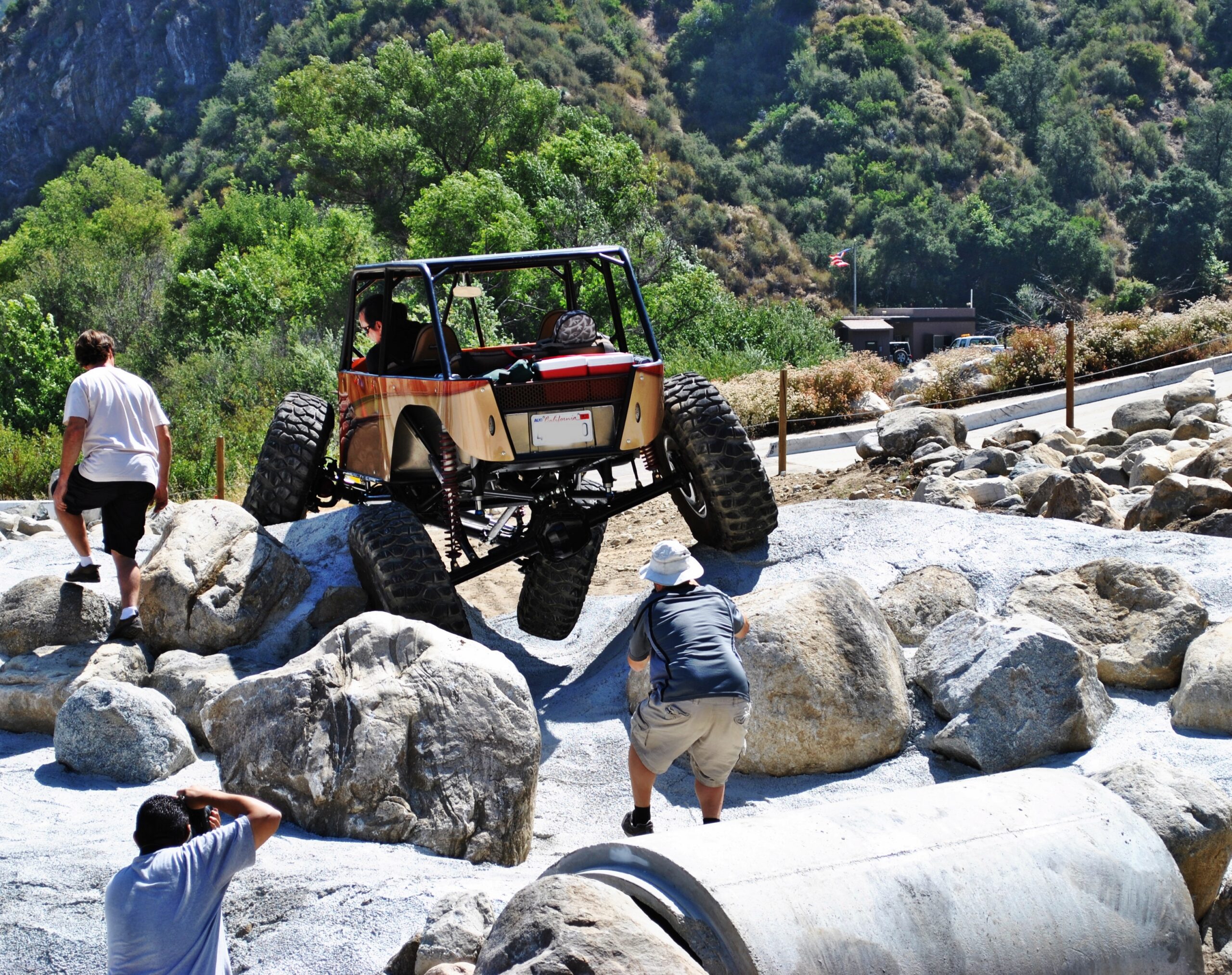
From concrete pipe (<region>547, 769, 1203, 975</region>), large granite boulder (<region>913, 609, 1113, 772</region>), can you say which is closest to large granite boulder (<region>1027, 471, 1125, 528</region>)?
large granite boulder (<region>913, 609, 1113, 772</region>)

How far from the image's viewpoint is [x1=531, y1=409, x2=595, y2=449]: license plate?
22.1ft

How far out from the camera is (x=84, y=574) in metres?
6.73

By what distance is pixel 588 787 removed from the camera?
229 inches

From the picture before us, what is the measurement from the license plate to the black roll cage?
616 millimetres

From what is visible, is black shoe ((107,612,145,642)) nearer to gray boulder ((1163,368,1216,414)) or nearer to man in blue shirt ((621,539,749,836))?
man in blue shirt ((621,539,749,836))

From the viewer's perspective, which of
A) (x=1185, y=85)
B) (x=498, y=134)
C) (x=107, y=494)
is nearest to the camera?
(x=107, y=494)

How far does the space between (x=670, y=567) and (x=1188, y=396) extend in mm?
10298

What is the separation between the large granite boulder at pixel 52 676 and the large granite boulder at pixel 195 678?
14cm

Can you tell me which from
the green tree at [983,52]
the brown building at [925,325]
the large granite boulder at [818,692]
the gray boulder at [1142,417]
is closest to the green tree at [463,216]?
→ the gray boulder at [1142,417]

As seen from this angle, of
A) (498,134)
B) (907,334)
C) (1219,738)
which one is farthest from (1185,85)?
(1219,738)

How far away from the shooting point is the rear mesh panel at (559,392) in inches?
263

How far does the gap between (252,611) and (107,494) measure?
1.06 metres

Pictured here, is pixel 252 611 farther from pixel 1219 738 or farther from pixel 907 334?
pixel 907 334

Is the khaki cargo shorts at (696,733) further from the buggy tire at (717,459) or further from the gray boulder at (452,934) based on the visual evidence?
the buggy tire at (717,459)
